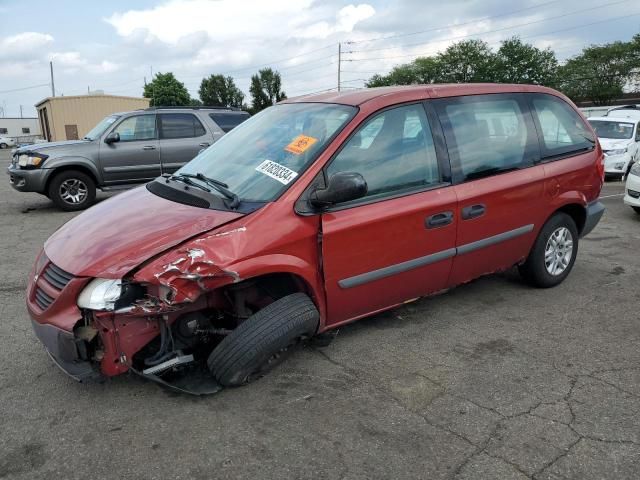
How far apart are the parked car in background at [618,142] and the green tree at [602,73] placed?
50174 mm

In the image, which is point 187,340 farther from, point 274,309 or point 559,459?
point 559,459

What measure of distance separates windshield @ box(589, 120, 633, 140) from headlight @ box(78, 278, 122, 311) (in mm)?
13421

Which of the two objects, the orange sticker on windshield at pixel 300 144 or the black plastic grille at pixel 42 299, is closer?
the black plastic grille at pixel 42 299

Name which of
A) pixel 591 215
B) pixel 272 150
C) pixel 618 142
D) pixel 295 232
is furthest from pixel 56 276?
pixel 618 142

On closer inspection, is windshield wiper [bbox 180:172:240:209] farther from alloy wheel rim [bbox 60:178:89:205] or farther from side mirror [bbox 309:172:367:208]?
alloy wheel rim [bbox 60:178:89:205]

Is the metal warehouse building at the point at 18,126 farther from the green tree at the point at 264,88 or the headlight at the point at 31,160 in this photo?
the headlight at the point at 31,160

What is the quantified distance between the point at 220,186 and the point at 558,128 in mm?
3014

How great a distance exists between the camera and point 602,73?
5816 cm

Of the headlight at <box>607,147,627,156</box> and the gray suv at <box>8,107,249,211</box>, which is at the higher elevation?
the gray suv at <box>8,107,249,211</box>

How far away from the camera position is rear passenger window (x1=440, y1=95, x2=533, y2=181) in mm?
3775

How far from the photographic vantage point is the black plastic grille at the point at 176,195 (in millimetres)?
3195

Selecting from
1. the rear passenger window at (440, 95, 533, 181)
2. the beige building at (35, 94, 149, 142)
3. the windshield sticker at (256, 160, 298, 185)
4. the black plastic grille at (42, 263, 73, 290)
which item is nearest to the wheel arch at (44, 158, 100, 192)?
the black plastic grille at (42, 263, 73, 290)

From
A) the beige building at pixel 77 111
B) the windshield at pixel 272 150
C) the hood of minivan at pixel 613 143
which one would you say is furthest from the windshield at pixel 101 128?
the beige building at pixel 77 111

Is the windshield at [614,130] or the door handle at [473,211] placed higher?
the windshield at [614,130]
